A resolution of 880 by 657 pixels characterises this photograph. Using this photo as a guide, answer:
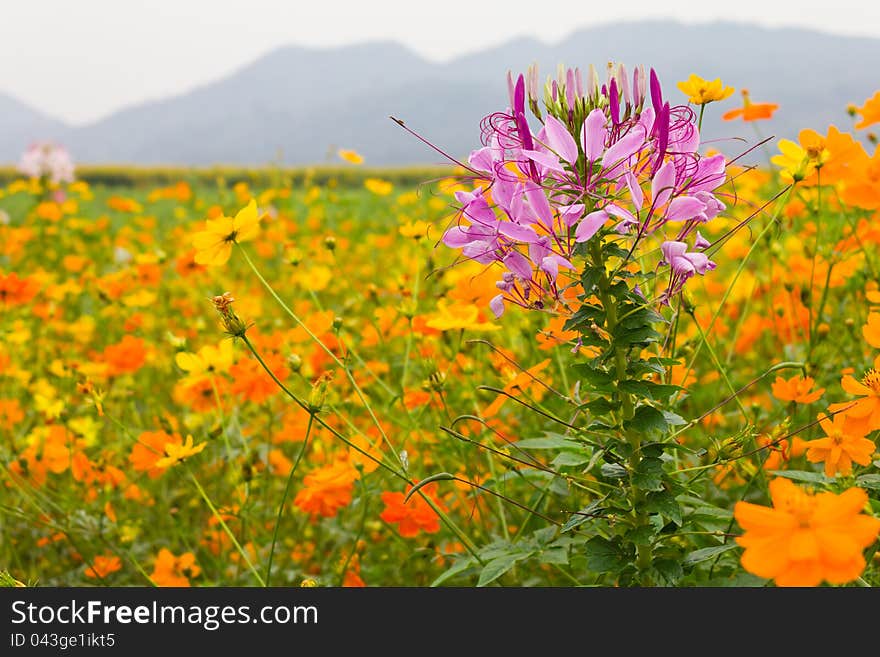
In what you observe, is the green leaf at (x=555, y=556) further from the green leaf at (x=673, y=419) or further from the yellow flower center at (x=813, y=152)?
the yellow flower center at (x=813, y=152)

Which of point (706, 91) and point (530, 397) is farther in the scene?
point (530, 397)

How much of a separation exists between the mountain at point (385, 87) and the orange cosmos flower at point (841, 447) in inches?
4656

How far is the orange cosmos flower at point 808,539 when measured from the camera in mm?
486

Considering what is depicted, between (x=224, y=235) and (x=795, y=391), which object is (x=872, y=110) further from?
(x=224, y=235)

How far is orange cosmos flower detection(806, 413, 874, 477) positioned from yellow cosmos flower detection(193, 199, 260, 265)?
0.67 m

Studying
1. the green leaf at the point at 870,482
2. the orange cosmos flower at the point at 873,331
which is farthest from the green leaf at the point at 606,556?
the orange cosmos flower at the point at 873,331

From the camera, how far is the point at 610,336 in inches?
27.4

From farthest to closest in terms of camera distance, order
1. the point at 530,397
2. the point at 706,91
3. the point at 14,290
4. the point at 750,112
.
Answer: the point at 14,290 → the point at 750,112 → the point at 530,397 → the point at 706,91

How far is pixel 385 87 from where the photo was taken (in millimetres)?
165000

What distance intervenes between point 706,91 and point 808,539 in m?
0.65

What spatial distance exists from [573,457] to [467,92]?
5891 inches

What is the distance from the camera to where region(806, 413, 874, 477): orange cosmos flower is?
0.72 metres

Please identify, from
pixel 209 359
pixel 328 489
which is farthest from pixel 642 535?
pixel 209 359

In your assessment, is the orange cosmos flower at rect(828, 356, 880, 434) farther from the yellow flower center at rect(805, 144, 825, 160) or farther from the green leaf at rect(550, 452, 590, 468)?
the yellow flower center at rect(805, 144, 825, 160)
